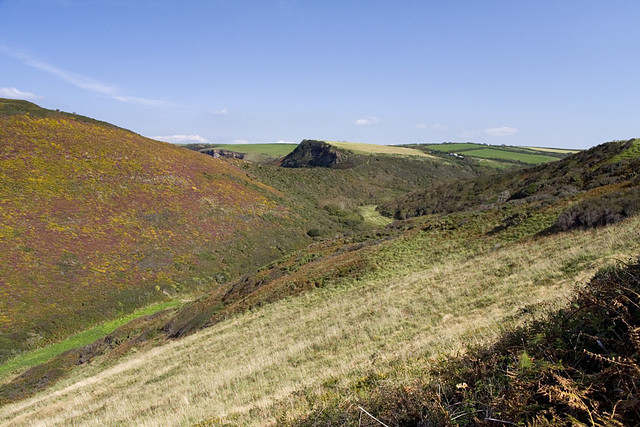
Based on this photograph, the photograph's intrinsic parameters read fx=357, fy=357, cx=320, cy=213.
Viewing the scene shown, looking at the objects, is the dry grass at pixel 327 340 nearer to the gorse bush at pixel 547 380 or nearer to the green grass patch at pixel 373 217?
the gorse bush at pixel 547 380

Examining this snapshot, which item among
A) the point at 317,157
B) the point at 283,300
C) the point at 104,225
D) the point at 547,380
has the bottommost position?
the point at 283,300

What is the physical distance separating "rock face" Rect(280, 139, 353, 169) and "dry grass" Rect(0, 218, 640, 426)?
96.2 meters

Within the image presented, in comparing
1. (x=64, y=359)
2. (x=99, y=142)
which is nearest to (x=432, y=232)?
(x=64, y=359)

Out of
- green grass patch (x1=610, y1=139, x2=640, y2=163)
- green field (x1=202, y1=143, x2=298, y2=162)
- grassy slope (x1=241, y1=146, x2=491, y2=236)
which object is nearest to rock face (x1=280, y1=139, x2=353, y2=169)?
grassy slope (x1=241, y1=146, x2=491, y2=236)

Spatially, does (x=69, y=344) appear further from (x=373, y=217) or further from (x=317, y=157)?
(x=317, y=157)

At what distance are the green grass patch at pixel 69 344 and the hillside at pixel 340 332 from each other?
2266 millimetres

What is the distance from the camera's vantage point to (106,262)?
111 ft

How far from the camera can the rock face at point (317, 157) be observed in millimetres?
117387

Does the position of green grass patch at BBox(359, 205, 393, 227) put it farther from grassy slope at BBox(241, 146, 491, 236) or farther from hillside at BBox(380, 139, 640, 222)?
hillside at BBox(380, 139, 640, 222)

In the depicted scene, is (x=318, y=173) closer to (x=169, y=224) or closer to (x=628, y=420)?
(x=169, y=224)

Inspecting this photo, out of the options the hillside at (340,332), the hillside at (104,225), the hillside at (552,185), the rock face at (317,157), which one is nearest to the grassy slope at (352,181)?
the rock face at (317,157)

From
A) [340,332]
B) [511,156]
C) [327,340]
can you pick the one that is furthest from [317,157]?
[327,340]

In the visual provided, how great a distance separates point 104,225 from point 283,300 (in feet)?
90.4

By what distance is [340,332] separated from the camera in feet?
38.5
